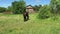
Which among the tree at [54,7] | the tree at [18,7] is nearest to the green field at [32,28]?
the tree at [54,7]

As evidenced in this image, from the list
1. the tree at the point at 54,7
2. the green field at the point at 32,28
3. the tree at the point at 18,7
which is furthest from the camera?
the tree at the point at 18,7

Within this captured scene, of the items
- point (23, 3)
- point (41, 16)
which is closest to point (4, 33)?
point (41, 16)

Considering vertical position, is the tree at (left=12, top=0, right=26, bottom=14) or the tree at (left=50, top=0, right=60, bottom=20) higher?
the tree at (left=50, top=0, right=60, bottom=20)

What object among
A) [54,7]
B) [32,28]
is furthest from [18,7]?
[32,28]

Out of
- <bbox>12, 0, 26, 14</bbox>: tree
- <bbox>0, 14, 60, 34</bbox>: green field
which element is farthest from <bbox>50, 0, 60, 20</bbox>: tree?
<bbox>12, 0, 26, 14</bbox>: tree

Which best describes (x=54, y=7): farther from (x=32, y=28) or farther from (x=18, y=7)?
(x=18, y=7)

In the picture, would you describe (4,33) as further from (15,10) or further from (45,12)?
(15,10)

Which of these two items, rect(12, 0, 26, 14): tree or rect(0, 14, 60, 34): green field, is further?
rect(12, 0, 26, 14): tree

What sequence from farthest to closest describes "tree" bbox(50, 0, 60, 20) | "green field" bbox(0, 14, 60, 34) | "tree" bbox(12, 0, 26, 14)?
"tree" bbox(12, 0, 26, 14), "tree" bbox(50, 0, 60, 20), "green field" bbox(0, 14, 60, 34)

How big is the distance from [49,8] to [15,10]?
58609mm

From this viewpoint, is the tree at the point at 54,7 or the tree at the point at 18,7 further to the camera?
the tree at the point at 18,7

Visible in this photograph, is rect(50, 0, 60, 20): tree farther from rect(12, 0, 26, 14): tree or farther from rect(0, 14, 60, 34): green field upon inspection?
rect(12, 0, 26, 14): tree

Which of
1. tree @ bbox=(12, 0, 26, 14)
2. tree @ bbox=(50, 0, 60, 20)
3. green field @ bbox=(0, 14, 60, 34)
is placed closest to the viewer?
green field @ bbox=(0, 14, 60, 34)

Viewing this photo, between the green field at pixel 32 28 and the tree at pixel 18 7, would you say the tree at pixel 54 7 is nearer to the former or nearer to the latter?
the green field at pixel 32 28
